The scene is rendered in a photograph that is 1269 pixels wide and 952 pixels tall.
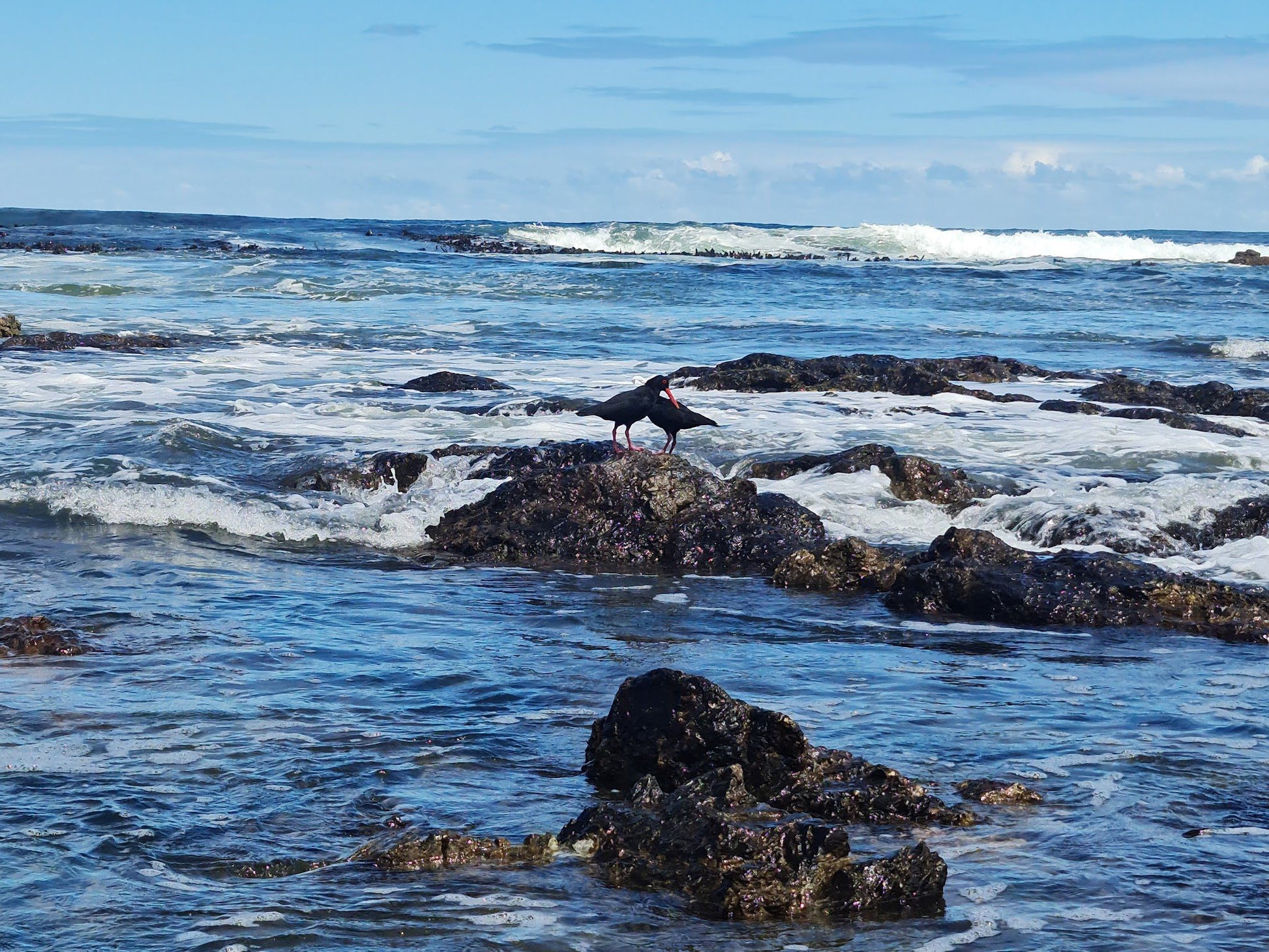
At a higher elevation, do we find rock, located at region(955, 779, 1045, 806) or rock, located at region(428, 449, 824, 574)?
rock, located at region(428, 449, 824, 574)

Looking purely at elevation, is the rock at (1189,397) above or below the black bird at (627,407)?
above

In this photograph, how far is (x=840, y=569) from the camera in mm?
8898

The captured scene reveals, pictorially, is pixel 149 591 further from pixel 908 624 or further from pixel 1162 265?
pixel 1162 265

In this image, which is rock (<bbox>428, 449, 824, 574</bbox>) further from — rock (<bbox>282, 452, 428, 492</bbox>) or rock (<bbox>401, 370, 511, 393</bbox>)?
rock (<bbox>401, 370, 511, 393</bbox>)

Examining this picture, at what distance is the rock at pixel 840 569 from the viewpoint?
882 cm

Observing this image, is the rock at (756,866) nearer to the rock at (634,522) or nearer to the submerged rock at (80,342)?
the rock at (634,522)

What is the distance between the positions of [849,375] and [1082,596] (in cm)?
1087

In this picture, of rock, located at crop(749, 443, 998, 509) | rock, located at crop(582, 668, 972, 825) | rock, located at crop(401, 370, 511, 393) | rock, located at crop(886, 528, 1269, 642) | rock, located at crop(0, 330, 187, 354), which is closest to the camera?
rock, located at crop(582, 668, 972, 825)

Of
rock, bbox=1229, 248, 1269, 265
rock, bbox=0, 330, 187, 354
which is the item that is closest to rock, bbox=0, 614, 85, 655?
rock, bbox=0, 330, 187, 354

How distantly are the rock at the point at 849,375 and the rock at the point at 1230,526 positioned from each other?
23.7 ft

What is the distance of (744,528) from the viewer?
31.6 feet

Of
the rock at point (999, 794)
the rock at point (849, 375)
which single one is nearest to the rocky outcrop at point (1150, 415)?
the rock at point (849, 375)

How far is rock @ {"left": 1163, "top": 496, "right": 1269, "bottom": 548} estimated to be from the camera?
10133 millimetres

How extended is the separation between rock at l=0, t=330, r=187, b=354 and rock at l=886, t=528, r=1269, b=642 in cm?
1672
